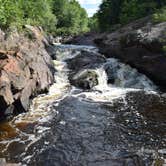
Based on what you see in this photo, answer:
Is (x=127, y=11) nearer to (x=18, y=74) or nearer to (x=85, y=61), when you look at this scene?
(x=85, y=61)

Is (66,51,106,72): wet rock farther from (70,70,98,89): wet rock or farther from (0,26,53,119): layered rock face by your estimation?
(0,26,53,119): layered rock face

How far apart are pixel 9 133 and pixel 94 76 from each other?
11.5m

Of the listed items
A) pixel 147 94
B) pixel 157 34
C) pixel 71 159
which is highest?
pixel 157 34

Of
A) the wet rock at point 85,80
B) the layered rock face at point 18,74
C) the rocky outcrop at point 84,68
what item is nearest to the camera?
the layered rock face at point 18,74

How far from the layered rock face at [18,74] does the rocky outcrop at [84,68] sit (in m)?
2.44

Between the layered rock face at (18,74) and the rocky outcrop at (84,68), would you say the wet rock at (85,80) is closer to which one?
the rocky outcrop at (84,68)

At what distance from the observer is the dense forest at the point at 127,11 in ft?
131

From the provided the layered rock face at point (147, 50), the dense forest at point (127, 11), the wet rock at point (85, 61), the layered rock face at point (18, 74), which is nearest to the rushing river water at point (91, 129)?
the layered rock face at point (18, 74)

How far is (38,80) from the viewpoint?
80.3 ft

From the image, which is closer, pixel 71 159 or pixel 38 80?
pixel 71 159

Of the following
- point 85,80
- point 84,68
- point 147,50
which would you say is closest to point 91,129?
point 85,80

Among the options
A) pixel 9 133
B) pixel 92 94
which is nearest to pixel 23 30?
pixel 92 94

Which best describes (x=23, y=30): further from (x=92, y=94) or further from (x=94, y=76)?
(x=92, y=94)

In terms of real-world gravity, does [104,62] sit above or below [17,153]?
above
